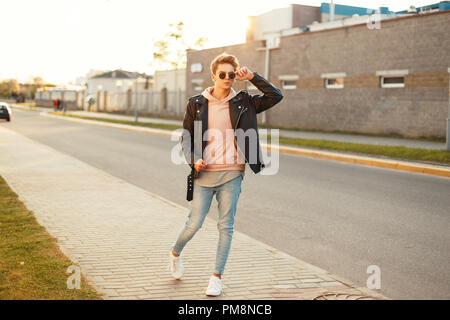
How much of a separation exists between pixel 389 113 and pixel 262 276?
21.2 meters

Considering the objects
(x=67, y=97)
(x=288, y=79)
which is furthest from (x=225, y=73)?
(x=67, y=97)

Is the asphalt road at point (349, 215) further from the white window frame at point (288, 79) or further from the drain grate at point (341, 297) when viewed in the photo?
the white window frame at point (288, 79)

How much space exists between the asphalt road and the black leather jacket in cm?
167

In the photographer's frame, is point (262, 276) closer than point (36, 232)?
Yes

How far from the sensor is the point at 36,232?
6.55 m

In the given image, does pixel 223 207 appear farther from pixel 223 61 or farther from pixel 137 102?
pixel 137 102

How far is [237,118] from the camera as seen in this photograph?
4617 millimetres

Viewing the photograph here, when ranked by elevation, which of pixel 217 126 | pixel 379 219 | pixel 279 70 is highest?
pixel 279 70

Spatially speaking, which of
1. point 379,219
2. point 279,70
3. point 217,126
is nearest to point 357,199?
point 379,219

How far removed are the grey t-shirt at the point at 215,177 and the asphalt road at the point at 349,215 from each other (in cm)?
158

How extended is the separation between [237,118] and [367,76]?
22.8m

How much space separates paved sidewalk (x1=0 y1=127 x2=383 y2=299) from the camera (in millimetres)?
4715

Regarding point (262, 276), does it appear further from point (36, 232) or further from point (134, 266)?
point (36, 232)
